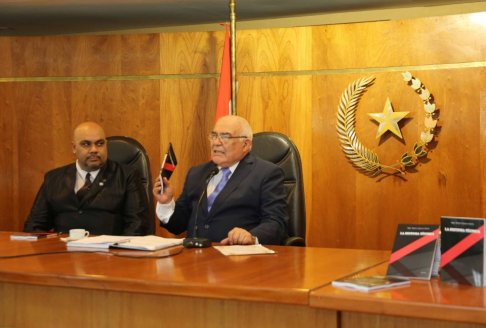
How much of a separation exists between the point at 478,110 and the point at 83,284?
3.28 m

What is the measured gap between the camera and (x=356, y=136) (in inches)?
185

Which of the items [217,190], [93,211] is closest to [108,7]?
[93,211]

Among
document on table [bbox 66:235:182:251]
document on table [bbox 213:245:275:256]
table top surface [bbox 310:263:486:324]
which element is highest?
document on table [bbox 66:235:182:251]

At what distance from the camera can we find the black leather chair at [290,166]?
323 centimetres

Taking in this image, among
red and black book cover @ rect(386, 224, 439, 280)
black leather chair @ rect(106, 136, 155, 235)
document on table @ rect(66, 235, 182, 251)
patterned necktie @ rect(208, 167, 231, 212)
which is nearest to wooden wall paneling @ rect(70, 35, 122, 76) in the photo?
black leather chair @ rect(106, 136, 155, 235)

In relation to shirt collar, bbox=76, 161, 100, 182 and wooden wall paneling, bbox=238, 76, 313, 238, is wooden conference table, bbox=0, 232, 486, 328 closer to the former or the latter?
shirt collar, bbox=76, 161, 100, 182

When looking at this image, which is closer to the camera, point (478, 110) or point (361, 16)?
point (478, 110)

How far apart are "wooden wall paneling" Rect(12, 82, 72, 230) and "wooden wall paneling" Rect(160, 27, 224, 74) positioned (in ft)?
2.66

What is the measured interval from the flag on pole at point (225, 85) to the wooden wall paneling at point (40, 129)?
4.28 ft

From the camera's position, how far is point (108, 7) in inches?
212

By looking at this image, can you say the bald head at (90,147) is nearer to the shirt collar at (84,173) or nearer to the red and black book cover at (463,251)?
the shirt collar at (84,173)

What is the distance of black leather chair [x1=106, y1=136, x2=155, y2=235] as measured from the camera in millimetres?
3766

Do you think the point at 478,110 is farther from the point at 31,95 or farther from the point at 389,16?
the point at 31,95

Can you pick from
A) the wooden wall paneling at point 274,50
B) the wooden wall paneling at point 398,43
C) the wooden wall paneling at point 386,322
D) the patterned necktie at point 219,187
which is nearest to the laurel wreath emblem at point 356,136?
the wooden wall paneling at point 398,43
